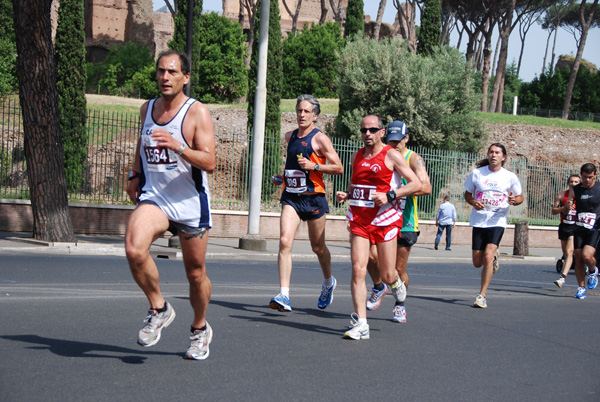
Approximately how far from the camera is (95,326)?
6.18 metres

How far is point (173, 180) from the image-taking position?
192 inches

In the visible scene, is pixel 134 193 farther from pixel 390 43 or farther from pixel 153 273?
pixel 390 43

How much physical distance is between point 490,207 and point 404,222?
1.70m

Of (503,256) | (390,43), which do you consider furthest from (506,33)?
(503,256)

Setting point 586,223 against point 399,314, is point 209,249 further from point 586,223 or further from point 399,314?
point 399,314

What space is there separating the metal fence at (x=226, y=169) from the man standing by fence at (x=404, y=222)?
10628 millimetres

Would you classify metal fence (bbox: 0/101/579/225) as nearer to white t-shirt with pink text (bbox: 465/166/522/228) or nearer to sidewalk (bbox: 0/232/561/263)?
sidewalk (bbox: 0/232/561/263)

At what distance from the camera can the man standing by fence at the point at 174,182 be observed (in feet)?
15.7

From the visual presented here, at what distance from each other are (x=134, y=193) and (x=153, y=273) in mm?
622

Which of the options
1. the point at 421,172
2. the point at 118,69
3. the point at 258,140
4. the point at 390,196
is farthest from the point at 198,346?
the point at 118,69

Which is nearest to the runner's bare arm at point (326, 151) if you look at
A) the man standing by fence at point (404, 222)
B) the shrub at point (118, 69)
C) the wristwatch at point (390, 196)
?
the man standing by fence at point (404, 222)

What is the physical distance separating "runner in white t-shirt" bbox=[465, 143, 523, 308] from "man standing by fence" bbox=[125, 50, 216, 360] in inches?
198

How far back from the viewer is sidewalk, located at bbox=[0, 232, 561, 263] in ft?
45.5

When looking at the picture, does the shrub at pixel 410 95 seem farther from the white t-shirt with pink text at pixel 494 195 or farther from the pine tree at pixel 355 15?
the white t-shirt with pink text at pixel 494 195
